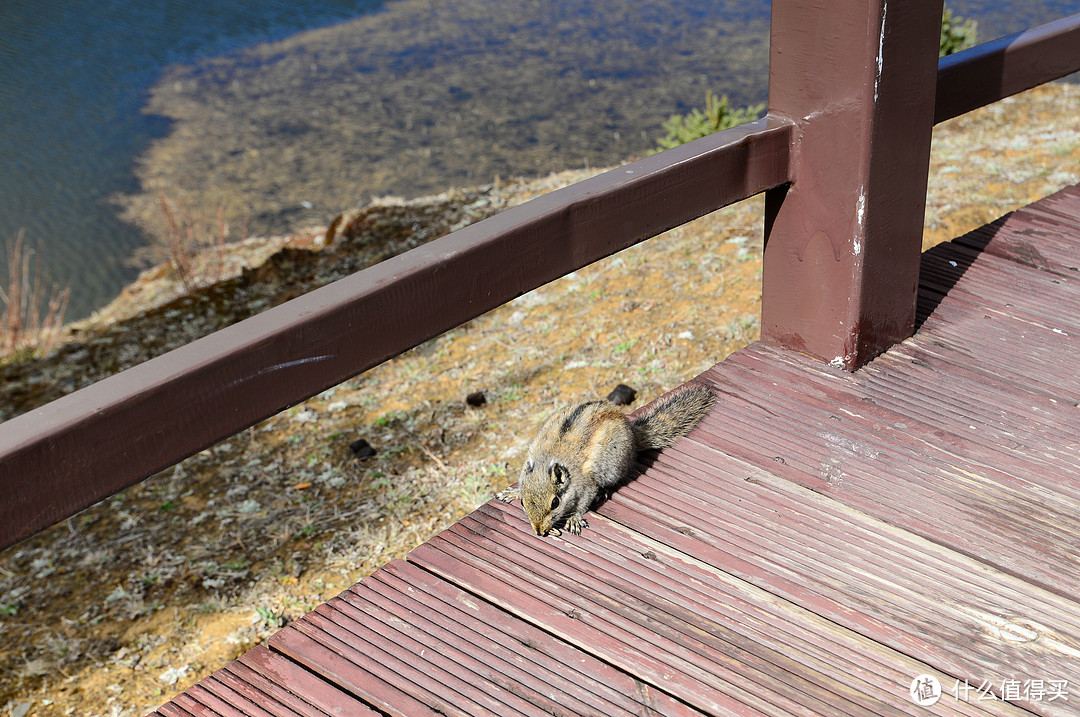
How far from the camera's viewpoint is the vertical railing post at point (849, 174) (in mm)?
2355

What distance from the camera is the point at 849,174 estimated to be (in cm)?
247

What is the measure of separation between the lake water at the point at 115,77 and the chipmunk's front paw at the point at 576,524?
34.7ft

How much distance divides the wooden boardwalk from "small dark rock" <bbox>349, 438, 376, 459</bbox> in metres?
2.89

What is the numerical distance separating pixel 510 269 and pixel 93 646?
302cm

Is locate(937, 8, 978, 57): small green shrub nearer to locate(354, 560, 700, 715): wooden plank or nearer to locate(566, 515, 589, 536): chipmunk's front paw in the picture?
locate(566, 515, 589, 536): chipmunk's front paw

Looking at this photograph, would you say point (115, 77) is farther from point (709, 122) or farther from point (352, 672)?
point (352, 672)

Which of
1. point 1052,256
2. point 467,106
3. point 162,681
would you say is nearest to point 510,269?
point 1052,256

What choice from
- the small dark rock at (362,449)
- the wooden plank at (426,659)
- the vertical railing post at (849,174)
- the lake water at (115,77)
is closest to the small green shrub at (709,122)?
the lake water at (115,77)

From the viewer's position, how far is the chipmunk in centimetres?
222

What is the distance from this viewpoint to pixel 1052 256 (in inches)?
132

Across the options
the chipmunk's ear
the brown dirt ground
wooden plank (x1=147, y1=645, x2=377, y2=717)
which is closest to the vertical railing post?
the chipmunk's ear

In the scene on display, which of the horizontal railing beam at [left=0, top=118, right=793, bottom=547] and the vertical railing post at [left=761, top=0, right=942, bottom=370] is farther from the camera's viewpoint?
the vertical railing post at [left=761, top=0, right=942, bottom=370]

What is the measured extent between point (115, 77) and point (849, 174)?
17.8m

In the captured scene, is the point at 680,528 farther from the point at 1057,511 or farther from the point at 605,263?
the point at 605,263
